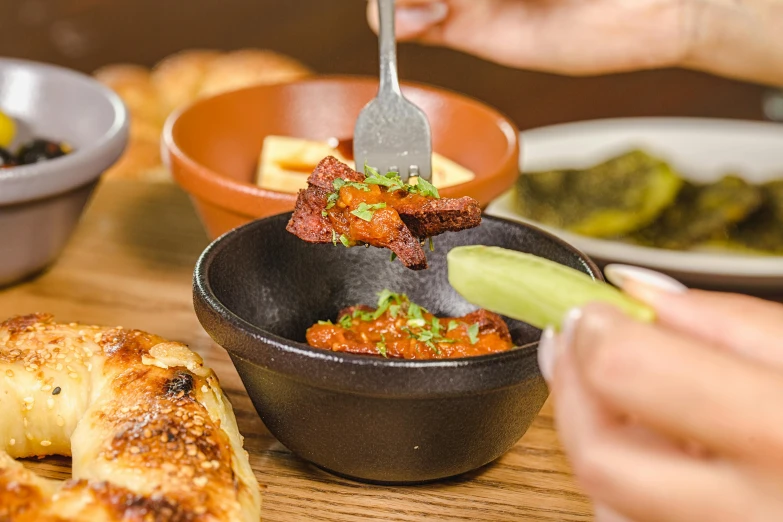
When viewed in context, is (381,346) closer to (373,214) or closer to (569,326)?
(373,214)

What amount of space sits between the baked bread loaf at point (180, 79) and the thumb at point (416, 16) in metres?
1.87

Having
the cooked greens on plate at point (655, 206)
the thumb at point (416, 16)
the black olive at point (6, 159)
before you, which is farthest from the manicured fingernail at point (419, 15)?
the black olive at point (6, 159)

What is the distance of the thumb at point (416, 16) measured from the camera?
2857 mm

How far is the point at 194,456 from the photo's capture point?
4.46 ft

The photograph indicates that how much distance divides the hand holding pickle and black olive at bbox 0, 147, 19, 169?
180cm

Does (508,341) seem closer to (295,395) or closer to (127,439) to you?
(295,395)

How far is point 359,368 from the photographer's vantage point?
1.34m

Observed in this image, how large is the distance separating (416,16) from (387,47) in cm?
88

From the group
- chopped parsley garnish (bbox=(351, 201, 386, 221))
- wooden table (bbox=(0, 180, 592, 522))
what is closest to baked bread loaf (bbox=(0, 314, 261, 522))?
wooden table (bbox=(0, 180, 592, 522))

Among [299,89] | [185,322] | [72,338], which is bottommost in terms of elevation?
[185,322]

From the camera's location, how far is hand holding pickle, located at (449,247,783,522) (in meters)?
0.90

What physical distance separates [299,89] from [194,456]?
1.66m

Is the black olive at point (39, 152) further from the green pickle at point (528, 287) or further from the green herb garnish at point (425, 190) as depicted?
the green pickle at point (528, 287)

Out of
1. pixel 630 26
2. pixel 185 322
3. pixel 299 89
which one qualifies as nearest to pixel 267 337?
pixel 185 322
